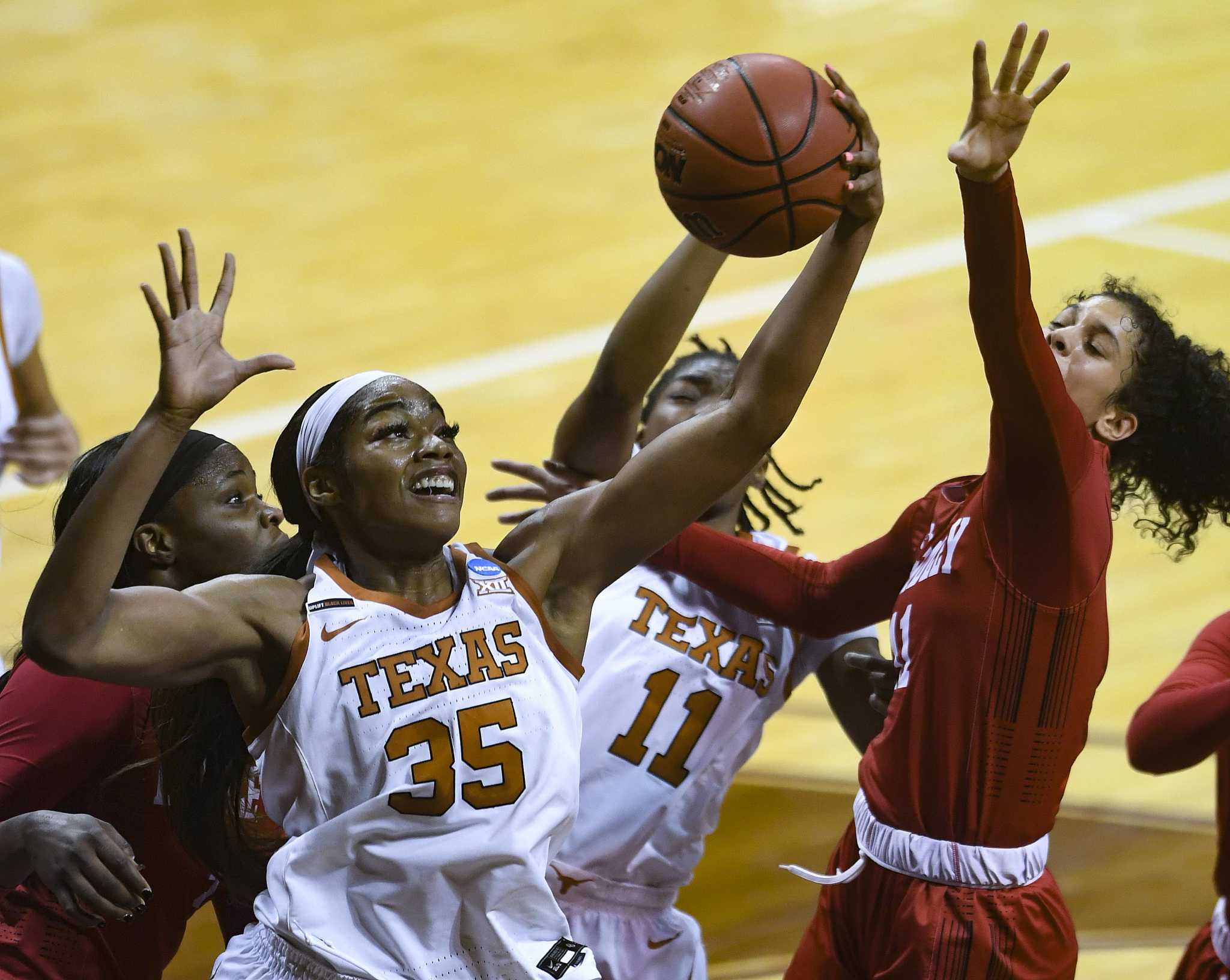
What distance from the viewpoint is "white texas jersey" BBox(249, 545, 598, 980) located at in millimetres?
A: 2906

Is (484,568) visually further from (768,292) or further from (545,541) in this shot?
(768,292)

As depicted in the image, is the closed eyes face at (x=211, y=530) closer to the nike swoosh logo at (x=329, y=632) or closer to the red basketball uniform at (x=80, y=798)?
the red basketball uniform at (x=80, y=798)

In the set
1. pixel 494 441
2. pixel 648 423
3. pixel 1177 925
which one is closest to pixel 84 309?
pixel 494 441

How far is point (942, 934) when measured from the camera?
3.32 metres

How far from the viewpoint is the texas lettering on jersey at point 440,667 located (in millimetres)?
2936

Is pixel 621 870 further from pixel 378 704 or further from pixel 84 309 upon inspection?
pixel 84 309

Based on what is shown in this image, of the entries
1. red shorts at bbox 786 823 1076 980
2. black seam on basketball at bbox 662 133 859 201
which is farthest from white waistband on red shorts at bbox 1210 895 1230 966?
black seam on basketball at bbox 662 133 859 201

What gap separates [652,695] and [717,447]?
1.13 meters

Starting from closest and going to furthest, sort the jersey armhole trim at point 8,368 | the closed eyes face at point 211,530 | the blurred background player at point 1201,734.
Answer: the blurred background player at point 1201,734
the closed eyes face at point 211,530
the jersey armhole trim at point 8,368

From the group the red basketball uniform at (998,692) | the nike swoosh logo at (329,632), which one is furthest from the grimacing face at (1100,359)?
the nike swoosh logo at (329,632)

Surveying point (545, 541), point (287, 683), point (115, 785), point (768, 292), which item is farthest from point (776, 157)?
point (768, 292)

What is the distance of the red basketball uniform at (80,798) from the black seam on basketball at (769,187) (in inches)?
60.7

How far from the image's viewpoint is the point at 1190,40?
10.2 meters

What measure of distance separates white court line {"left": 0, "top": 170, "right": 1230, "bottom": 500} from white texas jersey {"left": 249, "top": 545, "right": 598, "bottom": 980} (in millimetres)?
4552
